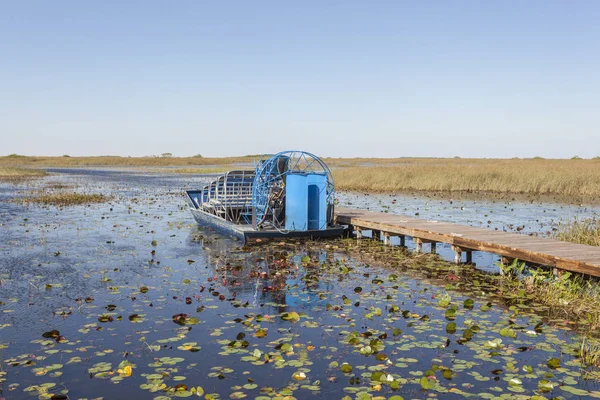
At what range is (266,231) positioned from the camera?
642 inches

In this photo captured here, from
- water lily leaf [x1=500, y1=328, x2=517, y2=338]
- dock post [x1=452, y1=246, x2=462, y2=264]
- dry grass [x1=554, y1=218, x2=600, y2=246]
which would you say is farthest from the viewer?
dry grass [x1=554, y1=218, x2=600, y2=246]

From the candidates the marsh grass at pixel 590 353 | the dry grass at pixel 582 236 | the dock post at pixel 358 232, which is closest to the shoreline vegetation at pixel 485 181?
the dry grass at pixel 582 236

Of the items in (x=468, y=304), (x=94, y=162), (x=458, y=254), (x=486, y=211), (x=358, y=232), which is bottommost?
(x=468, y=304)

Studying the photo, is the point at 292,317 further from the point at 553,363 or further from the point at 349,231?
the point at 349,231

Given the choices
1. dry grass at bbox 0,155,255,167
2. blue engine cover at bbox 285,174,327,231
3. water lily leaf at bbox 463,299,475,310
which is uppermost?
dry grass at bbox 0,155,255,167

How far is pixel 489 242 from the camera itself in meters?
12.4

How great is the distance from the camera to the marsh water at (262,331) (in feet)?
20.7

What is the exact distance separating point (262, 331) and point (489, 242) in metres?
6.68

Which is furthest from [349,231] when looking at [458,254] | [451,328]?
[451,328]

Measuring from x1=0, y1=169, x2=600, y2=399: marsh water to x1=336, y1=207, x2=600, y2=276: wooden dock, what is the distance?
0.87 m

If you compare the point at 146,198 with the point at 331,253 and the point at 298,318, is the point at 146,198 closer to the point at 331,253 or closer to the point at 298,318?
the point at 331,253

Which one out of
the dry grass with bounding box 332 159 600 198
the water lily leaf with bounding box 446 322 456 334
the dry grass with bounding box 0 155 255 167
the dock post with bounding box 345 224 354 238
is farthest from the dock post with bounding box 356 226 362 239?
the dry grass with bounding box 0 155 255 167

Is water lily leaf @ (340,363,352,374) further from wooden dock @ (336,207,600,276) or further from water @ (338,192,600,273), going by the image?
water @ (338,192,600,273)

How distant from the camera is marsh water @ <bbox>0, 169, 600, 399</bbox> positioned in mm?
6309
